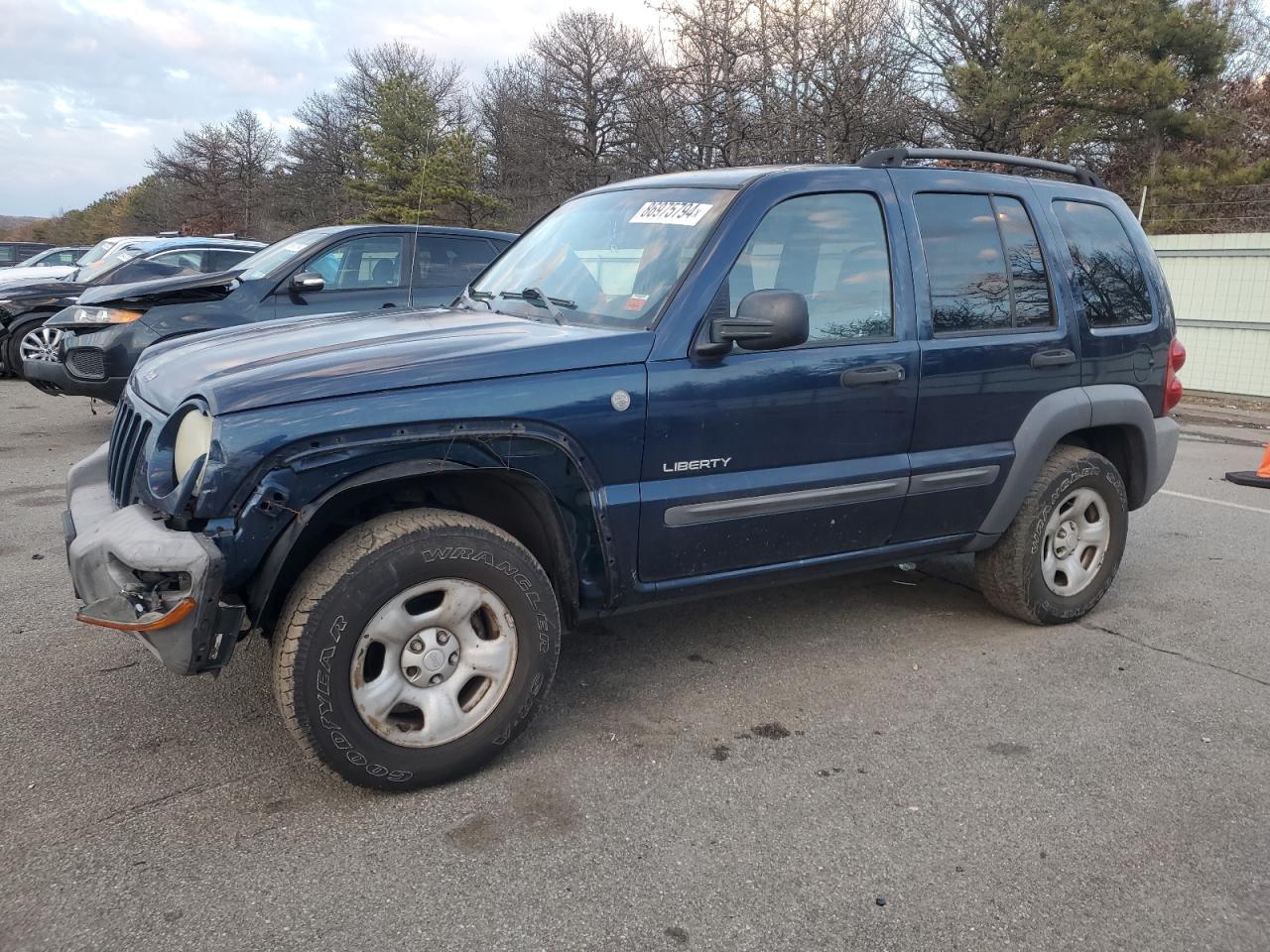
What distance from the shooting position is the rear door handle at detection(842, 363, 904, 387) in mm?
3668

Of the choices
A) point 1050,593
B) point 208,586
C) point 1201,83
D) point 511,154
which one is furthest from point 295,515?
point 511,154

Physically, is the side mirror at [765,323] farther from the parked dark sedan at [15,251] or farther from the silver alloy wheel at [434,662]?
the parked dark sedan at [15,251]

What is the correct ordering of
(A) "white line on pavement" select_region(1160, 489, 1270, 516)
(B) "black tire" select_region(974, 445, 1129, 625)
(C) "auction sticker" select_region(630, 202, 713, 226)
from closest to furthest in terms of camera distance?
1. (C) "auction sticker" select_region(630, 202, 713, 226)
2. (B) "black tire" select_region(974, 445, 1129, 625)
3. (A) "white line on pavement" select_region(1160, 489, 1270, 516)

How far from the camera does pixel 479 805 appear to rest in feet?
9.78

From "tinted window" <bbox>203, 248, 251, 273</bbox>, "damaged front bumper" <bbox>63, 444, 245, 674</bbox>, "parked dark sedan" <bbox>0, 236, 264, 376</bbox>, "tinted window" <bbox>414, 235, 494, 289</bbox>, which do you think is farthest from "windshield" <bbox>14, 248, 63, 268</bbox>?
"damaged front bumper" <bbox>63, 444, 245, 674</bbox>

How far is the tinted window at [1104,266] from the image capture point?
4484 millimetres

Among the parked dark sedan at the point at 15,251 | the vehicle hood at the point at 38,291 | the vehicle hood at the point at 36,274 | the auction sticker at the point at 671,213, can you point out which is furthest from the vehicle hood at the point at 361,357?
the parked dark sedan at the point at 15,251

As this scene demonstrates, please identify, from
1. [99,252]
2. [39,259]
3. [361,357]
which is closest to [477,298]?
[361,357]

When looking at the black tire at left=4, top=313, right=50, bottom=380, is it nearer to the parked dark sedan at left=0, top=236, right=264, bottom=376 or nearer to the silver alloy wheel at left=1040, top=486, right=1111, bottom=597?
the parked dark sedan at left=0, top=236, right=264, bottom=376

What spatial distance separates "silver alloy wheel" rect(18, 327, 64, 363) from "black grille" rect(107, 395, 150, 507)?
19.1ft

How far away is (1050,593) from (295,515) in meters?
3.36

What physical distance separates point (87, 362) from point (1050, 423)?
7.28m

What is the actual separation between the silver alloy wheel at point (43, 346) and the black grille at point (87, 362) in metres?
0.53

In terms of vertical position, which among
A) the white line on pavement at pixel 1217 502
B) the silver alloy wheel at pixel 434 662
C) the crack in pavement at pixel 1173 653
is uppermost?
the silver alloy wheel at pixel 434 662
